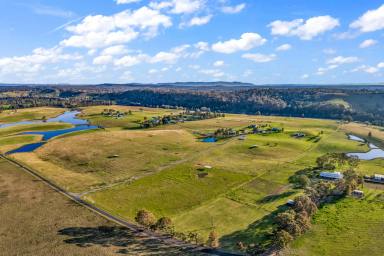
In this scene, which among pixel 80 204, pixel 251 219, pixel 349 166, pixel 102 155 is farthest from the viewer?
pixel 102 155

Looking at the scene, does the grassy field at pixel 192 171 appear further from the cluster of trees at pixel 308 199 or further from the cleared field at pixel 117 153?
the cluster of trees at pixel 308 199

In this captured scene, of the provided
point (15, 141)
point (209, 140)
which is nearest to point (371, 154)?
point (209, 140)

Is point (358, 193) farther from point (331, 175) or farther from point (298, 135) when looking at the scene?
point (298, 135)

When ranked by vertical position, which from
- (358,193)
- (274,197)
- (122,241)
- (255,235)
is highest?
(358,193)

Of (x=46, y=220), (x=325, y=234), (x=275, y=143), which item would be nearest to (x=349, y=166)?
(x=275, y=143)

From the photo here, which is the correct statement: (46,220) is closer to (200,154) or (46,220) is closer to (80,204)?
(80,204)
